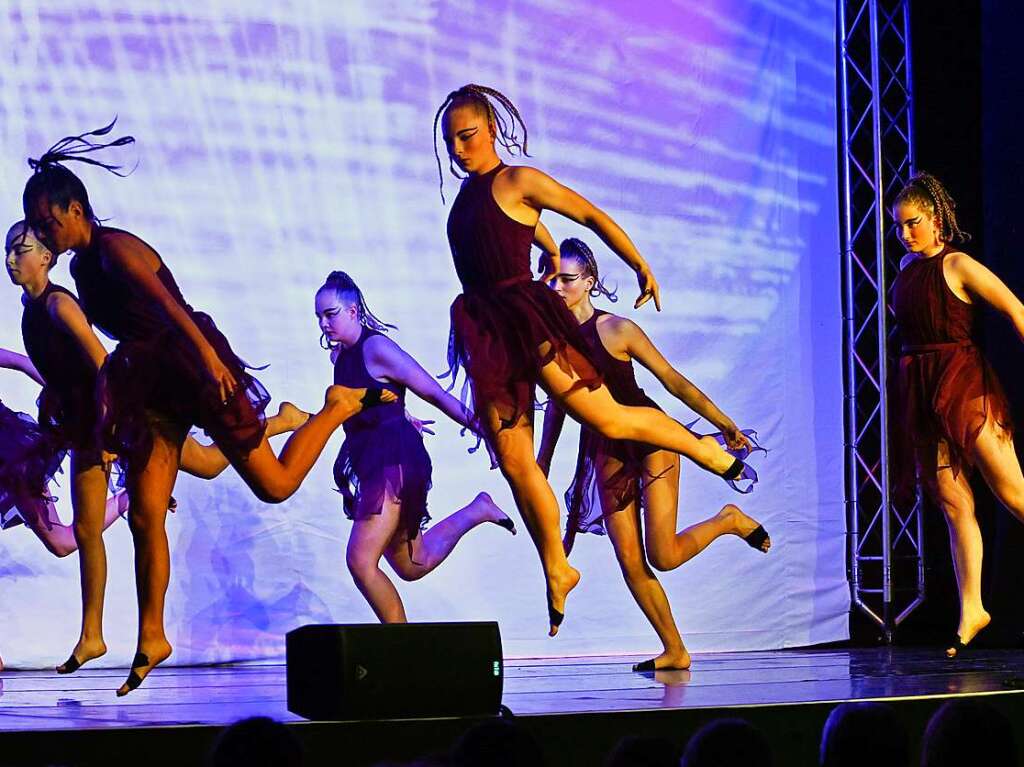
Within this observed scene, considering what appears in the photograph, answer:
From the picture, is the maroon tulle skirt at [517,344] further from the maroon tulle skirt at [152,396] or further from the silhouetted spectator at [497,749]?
the silhouetted spectator at [497,749]

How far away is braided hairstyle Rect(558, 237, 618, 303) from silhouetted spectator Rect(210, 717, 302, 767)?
412cm

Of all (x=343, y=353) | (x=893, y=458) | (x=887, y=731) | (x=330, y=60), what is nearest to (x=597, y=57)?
(x=330, y=60)

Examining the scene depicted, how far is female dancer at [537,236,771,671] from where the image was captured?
5.70 m

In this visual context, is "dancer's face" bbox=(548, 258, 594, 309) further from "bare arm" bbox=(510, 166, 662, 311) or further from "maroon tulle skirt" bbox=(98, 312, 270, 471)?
"maroon tulle skirt" bbox=(98, 312, 270, 471)

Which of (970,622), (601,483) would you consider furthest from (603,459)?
(970,622)

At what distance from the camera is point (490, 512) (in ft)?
19.2

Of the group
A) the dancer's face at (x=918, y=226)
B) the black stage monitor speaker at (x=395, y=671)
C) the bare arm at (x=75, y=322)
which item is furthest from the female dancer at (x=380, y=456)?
the dancer's face at (x=918, y=226)

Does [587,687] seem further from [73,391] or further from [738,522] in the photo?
[73,391]

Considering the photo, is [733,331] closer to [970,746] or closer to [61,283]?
[61,283]

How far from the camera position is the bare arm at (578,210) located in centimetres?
555

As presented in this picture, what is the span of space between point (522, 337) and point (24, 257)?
1898mm

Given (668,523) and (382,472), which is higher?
(382,472)

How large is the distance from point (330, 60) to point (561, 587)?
2355 millimetres

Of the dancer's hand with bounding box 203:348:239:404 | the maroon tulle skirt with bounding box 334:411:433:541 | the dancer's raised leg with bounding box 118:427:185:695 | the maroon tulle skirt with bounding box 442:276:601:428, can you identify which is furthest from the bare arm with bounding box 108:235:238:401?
the maroon tulle skirt with bounding box 442:276:601:428
